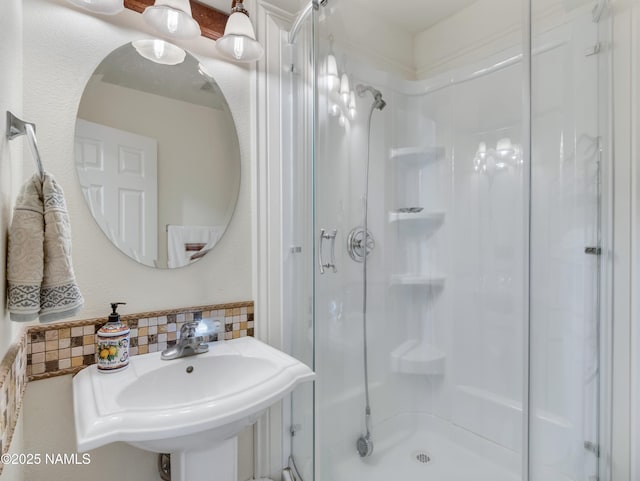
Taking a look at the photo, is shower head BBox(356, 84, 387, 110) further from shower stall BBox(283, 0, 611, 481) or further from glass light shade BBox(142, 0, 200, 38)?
glass light shade BBox(142, 0, 200, 38)

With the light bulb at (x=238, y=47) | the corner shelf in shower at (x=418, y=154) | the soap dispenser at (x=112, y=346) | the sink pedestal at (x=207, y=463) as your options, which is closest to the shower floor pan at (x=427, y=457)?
the sink pedestal at (x=207, y=463)

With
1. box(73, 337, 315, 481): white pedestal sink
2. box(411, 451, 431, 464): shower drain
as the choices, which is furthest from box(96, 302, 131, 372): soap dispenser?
box(411, 451, 431, 464): shower drain

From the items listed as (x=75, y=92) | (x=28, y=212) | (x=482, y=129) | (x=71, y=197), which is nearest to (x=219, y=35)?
(x=75, y=92)

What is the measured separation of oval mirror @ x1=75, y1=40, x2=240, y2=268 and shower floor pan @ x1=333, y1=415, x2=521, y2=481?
3.59 ft

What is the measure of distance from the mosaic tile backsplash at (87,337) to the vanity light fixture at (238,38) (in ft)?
3.12

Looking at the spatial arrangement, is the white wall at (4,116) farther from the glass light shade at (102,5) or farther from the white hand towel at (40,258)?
the glass light shade at (102,5)

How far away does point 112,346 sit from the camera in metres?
0.97

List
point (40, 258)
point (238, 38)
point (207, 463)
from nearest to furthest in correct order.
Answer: point (40, 258) → point (207, 463) → point (238, 38)

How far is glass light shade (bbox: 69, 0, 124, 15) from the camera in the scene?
38.5 inches

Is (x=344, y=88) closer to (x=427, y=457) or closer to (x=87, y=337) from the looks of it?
(x=87, y=337)

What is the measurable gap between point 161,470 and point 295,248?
2.92 ft

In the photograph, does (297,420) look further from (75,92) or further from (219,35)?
(219,35)

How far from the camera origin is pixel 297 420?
138 centimetres

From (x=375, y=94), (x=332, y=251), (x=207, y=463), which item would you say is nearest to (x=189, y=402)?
(x=207, y=463)
